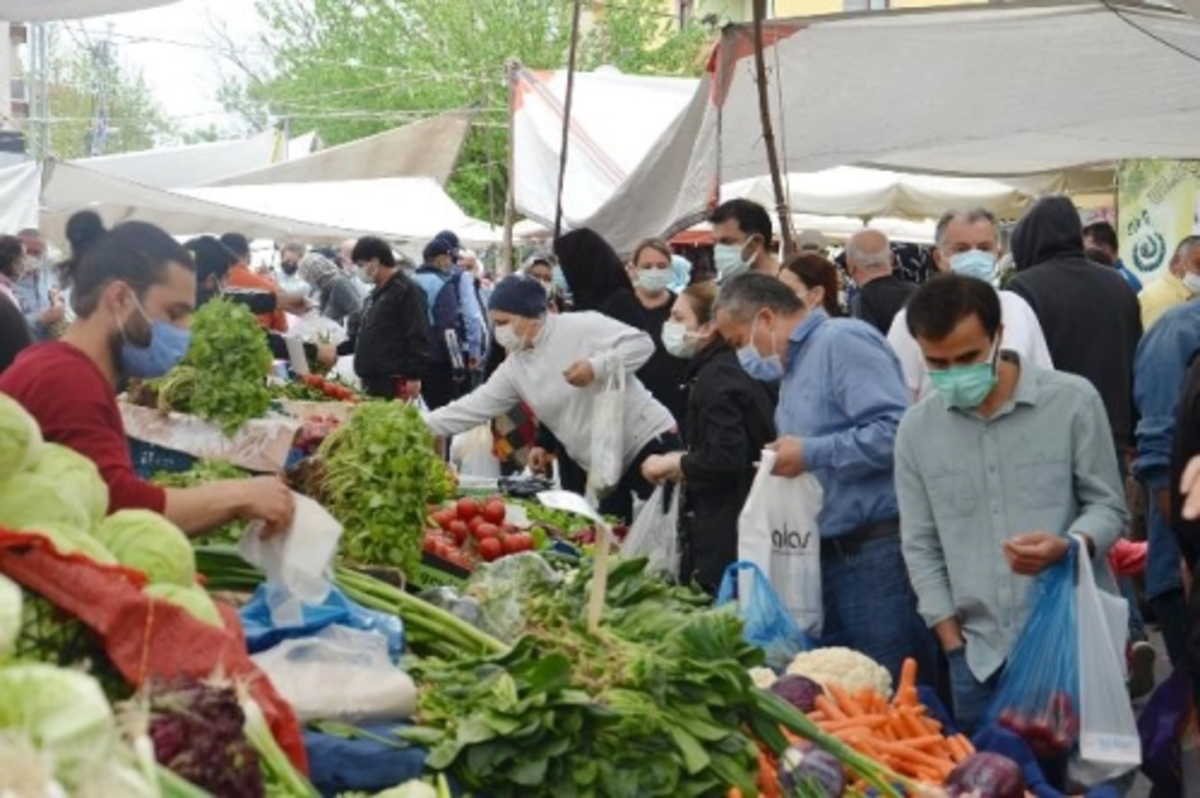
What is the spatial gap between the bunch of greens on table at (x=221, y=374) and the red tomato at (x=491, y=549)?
3.23ft

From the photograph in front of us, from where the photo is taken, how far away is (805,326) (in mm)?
7031

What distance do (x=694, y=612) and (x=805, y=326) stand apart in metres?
2.09

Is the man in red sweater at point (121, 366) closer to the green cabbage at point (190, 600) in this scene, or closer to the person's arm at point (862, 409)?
the green cabbage at point (190, 600)

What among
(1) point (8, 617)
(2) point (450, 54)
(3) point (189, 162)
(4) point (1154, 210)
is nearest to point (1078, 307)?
(1) point (8, 617)

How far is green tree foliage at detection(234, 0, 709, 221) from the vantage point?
42.8m

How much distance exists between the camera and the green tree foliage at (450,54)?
42.8 meters

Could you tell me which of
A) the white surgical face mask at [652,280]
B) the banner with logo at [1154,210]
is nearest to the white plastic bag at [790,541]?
the white surgical face mask at [652,280]

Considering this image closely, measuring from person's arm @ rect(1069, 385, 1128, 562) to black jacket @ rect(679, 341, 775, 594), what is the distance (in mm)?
1991

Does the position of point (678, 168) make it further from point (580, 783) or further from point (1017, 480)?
point (580, 783)

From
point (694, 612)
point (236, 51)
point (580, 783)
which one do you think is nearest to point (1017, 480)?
point (694, 612)

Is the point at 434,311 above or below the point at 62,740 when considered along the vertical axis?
below

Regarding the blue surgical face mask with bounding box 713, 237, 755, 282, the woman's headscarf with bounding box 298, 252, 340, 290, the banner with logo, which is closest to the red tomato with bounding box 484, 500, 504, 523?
the blue surgical face mask with bounding box 713, 237, 755, 282

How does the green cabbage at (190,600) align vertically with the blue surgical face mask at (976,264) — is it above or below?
below

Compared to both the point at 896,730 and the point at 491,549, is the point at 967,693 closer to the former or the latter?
the point at 896,730
